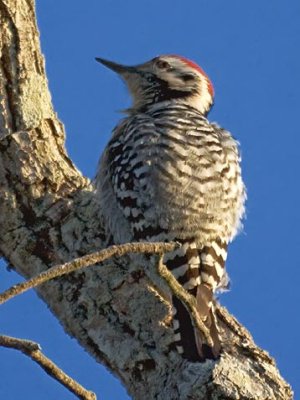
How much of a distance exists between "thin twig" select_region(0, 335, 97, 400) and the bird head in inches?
130

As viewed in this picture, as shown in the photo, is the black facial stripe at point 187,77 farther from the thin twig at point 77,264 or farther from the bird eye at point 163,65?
the thin twig at point 77,264

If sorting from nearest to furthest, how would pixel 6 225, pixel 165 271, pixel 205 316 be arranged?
pixel 165 271 < pixel 205 316 < pixel 6 225

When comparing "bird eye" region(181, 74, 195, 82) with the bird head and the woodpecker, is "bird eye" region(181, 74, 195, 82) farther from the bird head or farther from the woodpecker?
the woodpecker

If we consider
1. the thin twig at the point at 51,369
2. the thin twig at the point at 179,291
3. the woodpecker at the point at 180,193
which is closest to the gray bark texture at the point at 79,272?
the woodpecker at the point at 180,193

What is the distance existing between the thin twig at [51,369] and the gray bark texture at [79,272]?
69cm

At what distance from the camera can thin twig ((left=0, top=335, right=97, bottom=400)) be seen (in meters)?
2.99

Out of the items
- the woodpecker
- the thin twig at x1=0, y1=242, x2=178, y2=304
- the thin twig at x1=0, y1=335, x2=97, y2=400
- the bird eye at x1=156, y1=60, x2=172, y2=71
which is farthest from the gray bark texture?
the bird eye at x1=156, y1=60, x2=172, y2=71

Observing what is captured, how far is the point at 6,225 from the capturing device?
4.84m

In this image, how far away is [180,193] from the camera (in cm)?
479

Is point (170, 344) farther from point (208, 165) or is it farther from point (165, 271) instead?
point (208, 165)

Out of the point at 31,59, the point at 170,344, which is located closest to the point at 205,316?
the point at 170,344

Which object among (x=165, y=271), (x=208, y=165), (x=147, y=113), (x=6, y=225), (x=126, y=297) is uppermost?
(x=147, y=113)

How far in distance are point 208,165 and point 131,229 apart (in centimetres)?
49

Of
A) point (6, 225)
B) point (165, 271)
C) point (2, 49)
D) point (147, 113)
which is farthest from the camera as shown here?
point (147, 113)
